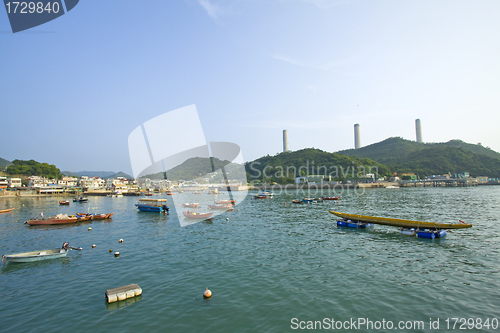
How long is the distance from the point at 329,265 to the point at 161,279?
1076 cm

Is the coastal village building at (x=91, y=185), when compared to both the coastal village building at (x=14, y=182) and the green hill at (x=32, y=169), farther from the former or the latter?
the coastal village building at (x=14, y=182)

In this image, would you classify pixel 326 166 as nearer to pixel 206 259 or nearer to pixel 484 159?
pixel 484 159

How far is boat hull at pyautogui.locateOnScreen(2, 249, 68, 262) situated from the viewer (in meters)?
17.6

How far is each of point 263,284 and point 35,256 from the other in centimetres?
1747

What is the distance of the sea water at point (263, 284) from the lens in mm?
9898

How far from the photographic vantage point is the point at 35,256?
18.1 metres

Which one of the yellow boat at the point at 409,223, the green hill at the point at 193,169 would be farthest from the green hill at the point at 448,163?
the yellow boat at the point at 409,223

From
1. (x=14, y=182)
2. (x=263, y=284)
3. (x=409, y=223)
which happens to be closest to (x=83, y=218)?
(x=263, y=284)

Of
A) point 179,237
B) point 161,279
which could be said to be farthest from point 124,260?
point 179,237

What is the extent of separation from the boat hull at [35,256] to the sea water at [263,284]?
0.51m

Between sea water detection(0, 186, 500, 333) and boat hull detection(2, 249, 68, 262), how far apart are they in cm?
51

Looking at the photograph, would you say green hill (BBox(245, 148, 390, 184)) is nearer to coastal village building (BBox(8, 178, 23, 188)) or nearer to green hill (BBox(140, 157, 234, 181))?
green hill (BBox(140, 157, 234, 181))

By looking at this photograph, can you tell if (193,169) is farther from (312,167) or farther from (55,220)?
(55,220)

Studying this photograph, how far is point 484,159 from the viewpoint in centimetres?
15325
